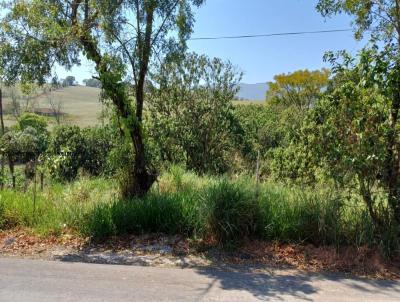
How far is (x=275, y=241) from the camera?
6672 mm

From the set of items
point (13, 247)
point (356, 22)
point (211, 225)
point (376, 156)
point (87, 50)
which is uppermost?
point (356, 22)

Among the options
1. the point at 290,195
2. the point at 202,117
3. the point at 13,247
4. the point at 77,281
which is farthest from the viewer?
the point at 202,117

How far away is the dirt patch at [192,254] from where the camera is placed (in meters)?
5.99

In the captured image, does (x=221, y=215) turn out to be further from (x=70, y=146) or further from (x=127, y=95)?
Answer: (x=70, y=146)

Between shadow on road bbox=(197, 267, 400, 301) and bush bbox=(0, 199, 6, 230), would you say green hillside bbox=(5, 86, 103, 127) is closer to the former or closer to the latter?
bush bbox=(0, 199, 6, 230)

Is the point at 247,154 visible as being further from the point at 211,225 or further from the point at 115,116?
the point at 211,225

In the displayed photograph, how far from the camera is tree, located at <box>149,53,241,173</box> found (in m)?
16.2

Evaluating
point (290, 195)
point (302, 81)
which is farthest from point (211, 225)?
point (302, 81)

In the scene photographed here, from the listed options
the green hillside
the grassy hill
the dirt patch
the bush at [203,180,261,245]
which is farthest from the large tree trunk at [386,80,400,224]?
the green hillside

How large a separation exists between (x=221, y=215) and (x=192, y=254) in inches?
28.4

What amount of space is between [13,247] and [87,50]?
3.50 m

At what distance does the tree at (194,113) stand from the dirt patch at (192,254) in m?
9.01

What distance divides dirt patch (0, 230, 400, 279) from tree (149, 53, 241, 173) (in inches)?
355

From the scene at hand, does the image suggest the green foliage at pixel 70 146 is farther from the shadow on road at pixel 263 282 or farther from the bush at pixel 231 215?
the shadow on road at pixel 263 282
